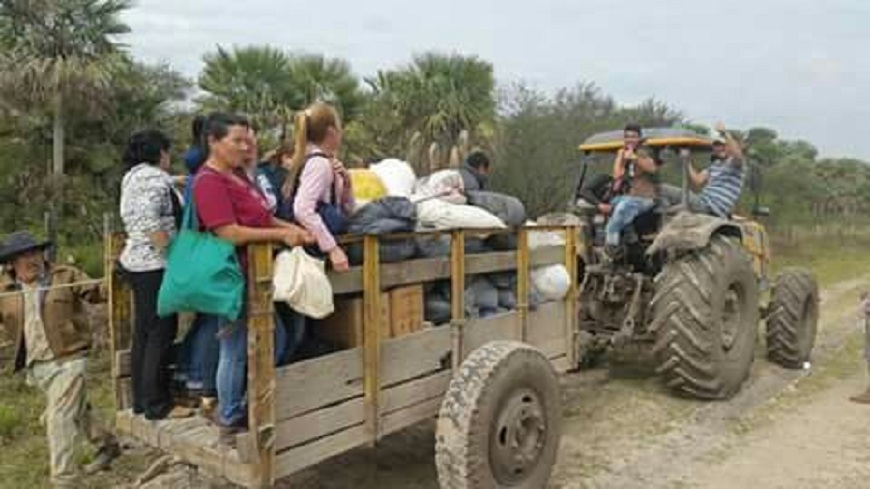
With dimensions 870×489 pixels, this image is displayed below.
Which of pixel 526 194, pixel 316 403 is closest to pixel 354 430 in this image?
pixel 316 403

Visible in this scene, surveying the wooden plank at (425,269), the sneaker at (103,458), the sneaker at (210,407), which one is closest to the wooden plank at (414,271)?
the wooden plank at (425,269)

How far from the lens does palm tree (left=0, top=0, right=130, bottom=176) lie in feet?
43.6

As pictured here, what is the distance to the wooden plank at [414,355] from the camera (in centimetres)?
391

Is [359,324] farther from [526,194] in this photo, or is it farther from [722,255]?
[526,194]

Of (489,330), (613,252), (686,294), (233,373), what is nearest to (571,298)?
(489,330)

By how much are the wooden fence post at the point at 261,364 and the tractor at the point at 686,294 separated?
352 cm

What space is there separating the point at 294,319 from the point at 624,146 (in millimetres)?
4215

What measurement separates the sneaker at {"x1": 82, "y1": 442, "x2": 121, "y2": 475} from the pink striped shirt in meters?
2.30

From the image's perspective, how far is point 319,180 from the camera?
372 centimetres

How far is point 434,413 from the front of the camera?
424 cm

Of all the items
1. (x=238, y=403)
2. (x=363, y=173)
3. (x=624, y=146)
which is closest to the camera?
(x=238, y=403)

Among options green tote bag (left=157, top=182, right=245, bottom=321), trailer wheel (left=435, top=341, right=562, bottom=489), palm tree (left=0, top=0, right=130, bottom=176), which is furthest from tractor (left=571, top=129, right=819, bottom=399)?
palm tree (left=0, top=0, right=130, bottom=176)

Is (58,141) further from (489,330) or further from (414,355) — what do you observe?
(414,355)

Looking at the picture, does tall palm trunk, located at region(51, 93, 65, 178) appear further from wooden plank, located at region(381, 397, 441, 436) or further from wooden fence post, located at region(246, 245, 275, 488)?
wooden fence post, located at region(246, 245, 275, 488)
